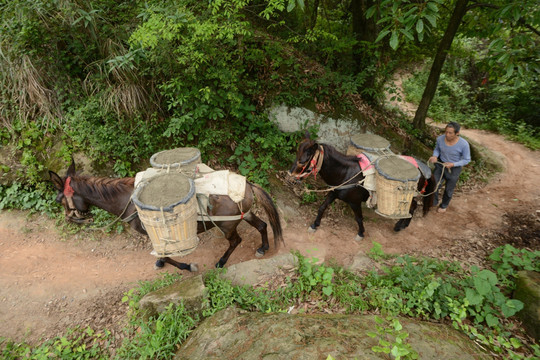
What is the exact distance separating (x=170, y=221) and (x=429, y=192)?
18.3 feet

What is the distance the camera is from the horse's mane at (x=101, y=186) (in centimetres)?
408

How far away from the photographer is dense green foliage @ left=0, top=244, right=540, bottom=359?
9.32 ft

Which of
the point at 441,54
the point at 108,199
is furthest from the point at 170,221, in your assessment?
the point at 441,54

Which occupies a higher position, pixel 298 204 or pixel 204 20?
pixel 204 20

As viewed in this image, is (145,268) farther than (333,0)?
No

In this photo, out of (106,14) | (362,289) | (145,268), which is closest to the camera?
(362,289)

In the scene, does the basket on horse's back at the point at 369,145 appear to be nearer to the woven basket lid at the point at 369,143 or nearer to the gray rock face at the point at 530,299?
the woven basket lid at the point at 369,143

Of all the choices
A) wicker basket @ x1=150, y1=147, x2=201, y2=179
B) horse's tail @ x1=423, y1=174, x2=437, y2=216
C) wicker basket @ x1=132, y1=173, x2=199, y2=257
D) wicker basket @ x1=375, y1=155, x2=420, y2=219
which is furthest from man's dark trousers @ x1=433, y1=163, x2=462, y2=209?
wicker basket @ x1=132, y1=173, x2=199, y2=257

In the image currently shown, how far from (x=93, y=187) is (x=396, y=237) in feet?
19.9

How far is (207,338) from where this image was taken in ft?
9.17

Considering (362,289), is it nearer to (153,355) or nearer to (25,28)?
(153,355)

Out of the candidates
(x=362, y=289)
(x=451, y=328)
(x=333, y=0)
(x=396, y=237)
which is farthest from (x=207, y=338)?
(x=333, y=0)

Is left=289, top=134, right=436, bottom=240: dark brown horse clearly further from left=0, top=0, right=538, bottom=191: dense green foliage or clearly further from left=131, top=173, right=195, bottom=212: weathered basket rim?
left=131, top=173, right=195, bottom=212: weathered basket rim

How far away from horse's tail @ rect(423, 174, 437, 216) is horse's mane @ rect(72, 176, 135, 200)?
5.95 m
